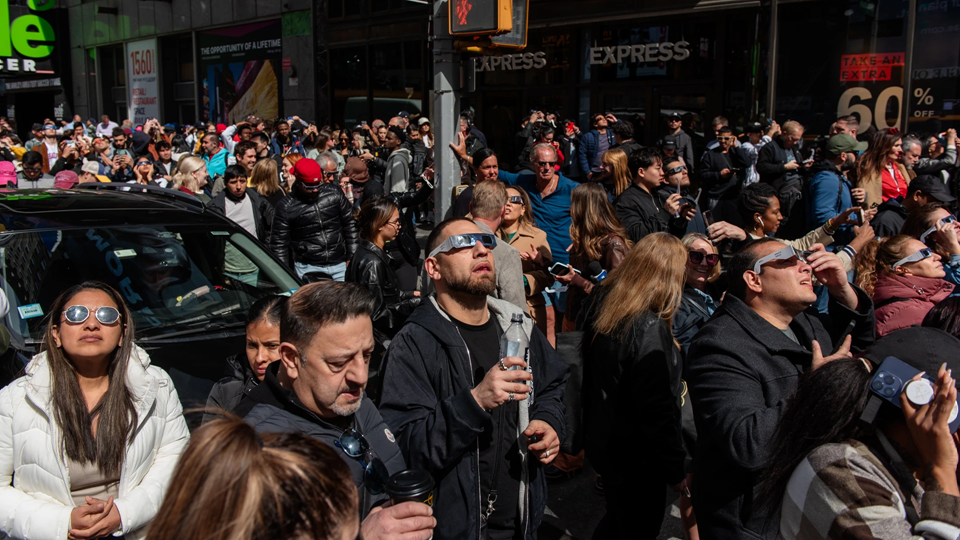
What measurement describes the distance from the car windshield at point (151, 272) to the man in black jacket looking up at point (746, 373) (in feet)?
9.44

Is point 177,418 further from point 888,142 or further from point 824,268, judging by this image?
point 888,142

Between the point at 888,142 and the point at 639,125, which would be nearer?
the point at 888,142

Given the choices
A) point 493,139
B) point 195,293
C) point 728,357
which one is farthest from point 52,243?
point 493,139

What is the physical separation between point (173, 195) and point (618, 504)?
12.1 feet

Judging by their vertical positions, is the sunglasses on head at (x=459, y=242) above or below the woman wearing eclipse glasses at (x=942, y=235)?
above

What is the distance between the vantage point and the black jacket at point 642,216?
6.16 metres

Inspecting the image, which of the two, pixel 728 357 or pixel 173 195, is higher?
pixel 173 195

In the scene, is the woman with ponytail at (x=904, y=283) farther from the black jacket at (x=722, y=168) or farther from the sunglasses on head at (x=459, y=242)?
the black jacket at (x=722, y=168)

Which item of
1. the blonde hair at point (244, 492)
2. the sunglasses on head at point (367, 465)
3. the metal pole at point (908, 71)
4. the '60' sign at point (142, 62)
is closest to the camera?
the blonde hair at point (244, 492)

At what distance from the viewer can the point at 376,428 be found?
2404 mm

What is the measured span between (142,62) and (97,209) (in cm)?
2588

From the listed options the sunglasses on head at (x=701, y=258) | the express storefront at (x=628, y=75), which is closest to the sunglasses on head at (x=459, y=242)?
the sunglasses on head at (x=701, y=258)

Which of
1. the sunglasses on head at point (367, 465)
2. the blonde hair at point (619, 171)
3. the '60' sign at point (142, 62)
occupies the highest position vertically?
the '60' sign at point (142, 62)

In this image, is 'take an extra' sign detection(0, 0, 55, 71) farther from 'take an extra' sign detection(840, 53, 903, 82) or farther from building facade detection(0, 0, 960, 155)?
'take an extra' sign detection(840, 53, 903, 82)
